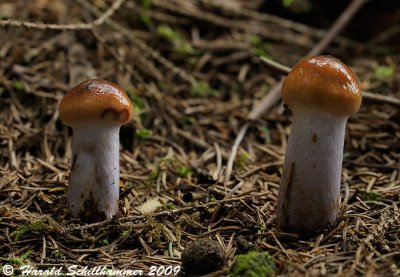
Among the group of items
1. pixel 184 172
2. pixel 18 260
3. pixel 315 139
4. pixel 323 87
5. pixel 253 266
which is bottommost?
pixel 18 260

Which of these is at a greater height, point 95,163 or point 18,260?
point 95,163

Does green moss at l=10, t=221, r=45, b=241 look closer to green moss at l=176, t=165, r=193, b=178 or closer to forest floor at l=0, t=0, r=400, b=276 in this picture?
forest floor at l=0, t=0, r=400, b=276

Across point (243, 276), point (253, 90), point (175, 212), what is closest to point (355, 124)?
point (253, 90)

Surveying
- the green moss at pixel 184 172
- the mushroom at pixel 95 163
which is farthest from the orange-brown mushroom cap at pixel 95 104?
the green moss at pixel 184 172

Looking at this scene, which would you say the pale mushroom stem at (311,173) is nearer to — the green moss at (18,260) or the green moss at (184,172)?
the green moss at (184,172)

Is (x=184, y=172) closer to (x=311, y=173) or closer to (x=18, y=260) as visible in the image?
(x=311, y=173)

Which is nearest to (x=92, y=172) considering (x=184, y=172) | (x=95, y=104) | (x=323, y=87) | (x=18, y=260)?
(x=95, y=104)
